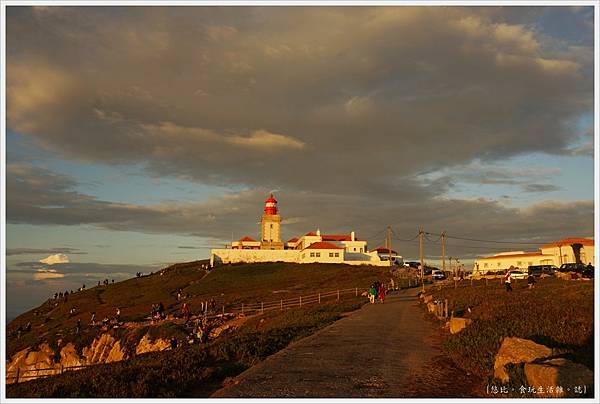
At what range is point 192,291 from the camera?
245 feet

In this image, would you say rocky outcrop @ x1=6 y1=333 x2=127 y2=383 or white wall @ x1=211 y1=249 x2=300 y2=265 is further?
white wall @ x1=211 y1=249 x2=300 y2=265

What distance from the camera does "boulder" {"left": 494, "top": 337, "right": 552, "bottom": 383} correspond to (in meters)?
11.1

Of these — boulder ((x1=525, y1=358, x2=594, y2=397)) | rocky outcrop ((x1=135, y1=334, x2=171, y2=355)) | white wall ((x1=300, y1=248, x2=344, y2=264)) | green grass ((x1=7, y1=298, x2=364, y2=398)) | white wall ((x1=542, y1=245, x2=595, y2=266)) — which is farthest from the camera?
white wall ((x1=300, y1=248, x2=344, y2=264))

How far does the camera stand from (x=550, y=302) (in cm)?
2592

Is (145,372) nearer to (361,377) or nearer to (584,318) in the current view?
A: (361,377)

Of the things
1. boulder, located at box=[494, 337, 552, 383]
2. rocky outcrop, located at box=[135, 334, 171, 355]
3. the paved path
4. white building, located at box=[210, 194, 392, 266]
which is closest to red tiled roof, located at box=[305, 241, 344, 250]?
white building, located at box=[210, 194, 392, 266]

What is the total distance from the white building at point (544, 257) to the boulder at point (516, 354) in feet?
262

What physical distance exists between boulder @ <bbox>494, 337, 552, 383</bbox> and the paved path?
1366mm

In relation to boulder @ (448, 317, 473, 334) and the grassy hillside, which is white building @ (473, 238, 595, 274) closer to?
the grassy hillside

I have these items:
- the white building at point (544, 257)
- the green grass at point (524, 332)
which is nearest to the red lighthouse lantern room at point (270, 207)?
the white building at point (544, 257)

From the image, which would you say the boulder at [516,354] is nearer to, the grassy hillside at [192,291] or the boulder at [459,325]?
the boulder at [459,325]

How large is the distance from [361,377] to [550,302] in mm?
18701

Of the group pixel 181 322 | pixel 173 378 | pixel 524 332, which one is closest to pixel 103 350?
pixel 181 322

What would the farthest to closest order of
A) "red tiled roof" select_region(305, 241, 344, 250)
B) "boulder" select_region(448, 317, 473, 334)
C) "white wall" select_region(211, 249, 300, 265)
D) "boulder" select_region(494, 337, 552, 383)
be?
1. "white wall" select_region(211, 249, 300, 265)
2. "red tiled roof" select_region(305, 241, 344, 250)
3. "boulder" select_region(448, 317, 473, 334)
4. "boulder" select_region(494, 337, 552, 383)
